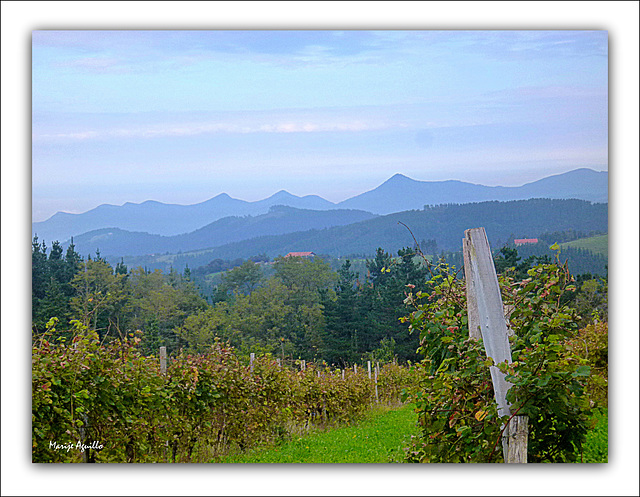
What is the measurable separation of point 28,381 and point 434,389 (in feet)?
8.28

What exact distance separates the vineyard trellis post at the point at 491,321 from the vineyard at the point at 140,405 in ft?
6.50

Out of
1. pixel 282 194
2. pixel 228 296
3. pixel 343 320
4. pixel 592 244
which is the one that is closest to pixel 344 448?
pixel 343 320

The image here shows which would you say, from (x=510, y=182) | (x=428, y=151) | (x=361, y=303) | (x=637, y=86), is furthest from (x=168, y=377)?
(x=637, y=86)

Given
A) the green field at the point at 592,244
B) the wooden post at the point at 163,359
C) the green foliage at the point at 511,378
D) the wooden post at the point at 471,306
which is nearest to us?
the green foliage at the point at 511,378

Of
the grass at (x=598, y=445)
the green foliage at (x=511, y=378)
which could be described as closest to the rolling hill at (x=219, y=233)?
the green foliage at (x=511, y=378)

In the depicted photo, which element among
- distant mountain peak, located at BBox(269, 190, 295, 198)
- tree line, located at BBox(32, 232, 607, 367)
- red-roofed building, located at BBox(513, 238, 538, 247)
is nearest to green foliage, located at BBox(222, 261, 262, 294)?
tree line, located at BBox(32, 232, 607, 367)

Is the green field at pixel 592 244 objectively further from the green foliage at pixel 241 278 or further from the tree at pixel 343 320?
the green foliage at pixel 241 278

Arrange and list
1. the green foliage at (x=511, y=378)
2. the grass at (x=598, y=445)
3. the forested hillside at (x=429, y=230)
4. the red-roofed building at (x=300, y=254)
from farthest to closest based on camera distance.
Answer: the red-roofed building at (x=300, y=254), the forested hillside at (x=429, y=230), the grass at (x=598, y=445), the green foliage at (x=511, y=378)

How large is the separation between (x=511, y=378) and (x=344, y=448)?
1.95 metres

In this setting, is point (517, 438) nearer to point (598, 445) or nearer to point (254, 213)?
point (598, 445)

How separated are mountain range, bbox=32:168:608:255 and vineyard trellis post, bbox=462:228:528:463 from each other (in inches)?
41.9

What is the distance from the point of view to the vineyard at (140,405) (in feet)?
11.6

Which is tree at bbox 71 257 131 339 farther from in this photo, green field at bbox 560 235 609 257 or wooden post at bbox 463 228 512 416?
green field at bbox 560 235 609 257

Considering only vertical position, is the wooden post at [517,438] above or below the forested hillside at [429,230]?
below
